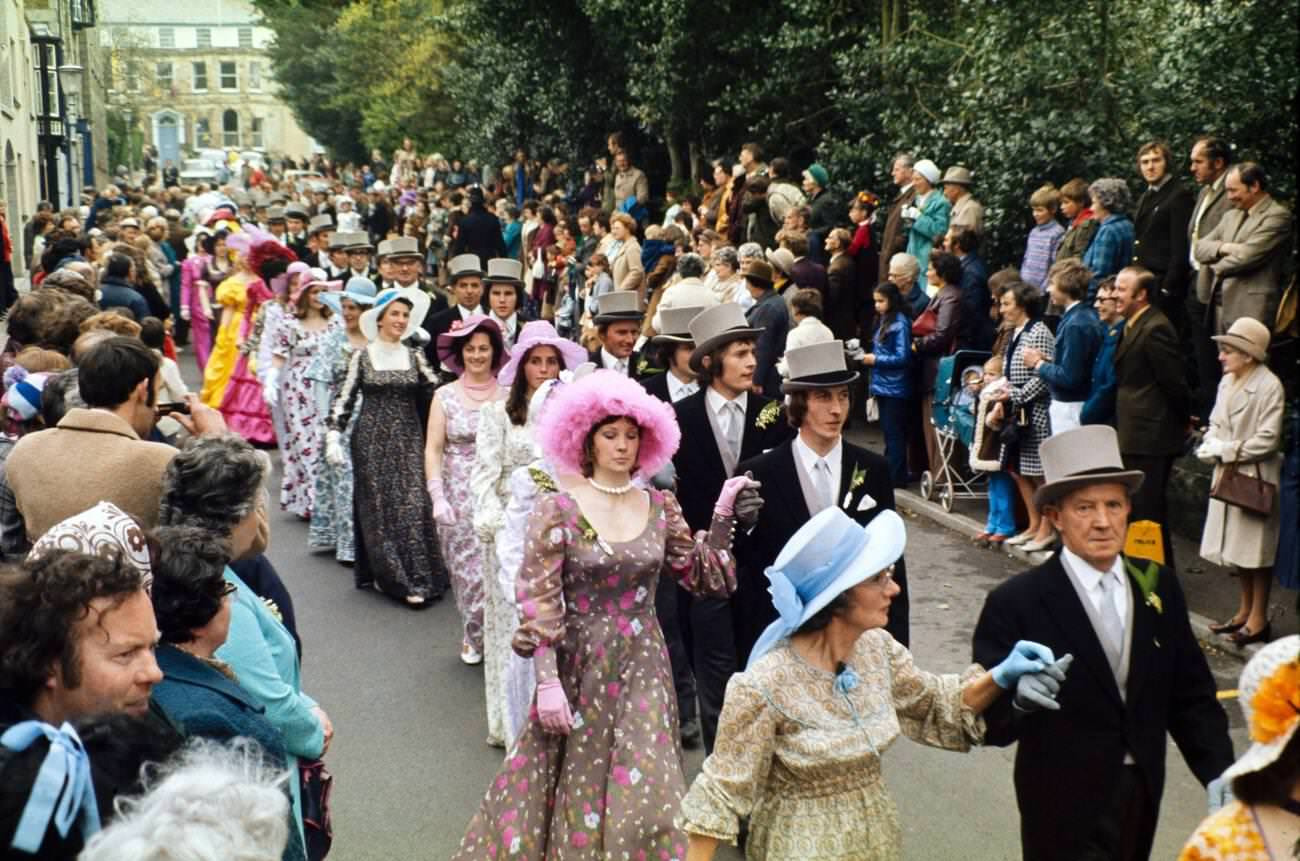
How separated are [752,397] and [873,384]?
596 centimetres

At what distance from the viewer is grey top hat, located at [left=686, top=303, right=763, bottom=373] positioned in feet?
24.9

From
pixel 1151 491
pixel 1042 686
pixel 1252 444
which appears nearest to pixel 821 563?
pixel 1042 686

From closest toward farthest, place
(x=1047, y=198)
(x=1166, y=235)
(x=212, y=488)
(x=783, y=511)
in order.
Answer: (x=212, y=488) < (x=783, y=511) < (x=1166, y=235) < (x=1047, y=198)

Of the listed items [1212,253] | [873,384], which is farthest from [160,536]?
[873,384]

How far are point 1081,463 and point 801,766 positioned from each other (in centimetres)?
135

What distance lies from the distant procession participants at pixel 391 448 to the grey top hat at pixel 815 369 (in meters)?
4.58

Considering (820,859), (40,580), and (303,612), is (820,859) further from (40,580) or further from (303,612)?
(303,612)

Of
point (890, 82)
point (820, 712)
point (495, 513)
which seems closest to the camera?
point (820, 712)

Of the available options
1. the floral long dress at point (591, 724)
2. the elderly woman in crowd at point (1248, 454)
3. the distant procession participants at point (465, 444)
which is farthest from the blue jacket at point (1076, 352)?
the floral long dress at point (591, 724)

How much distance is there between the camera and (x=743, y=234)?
18156mm

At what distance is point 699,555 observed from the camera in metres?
6.15

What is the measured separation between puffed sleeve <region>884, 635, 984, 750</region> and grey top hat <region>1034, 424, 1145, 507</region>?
63 cm

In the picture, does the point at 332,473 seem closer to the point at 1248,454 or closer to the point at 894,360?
the point at 894,360

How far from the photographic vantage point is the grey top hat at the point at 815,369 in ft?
22.1
